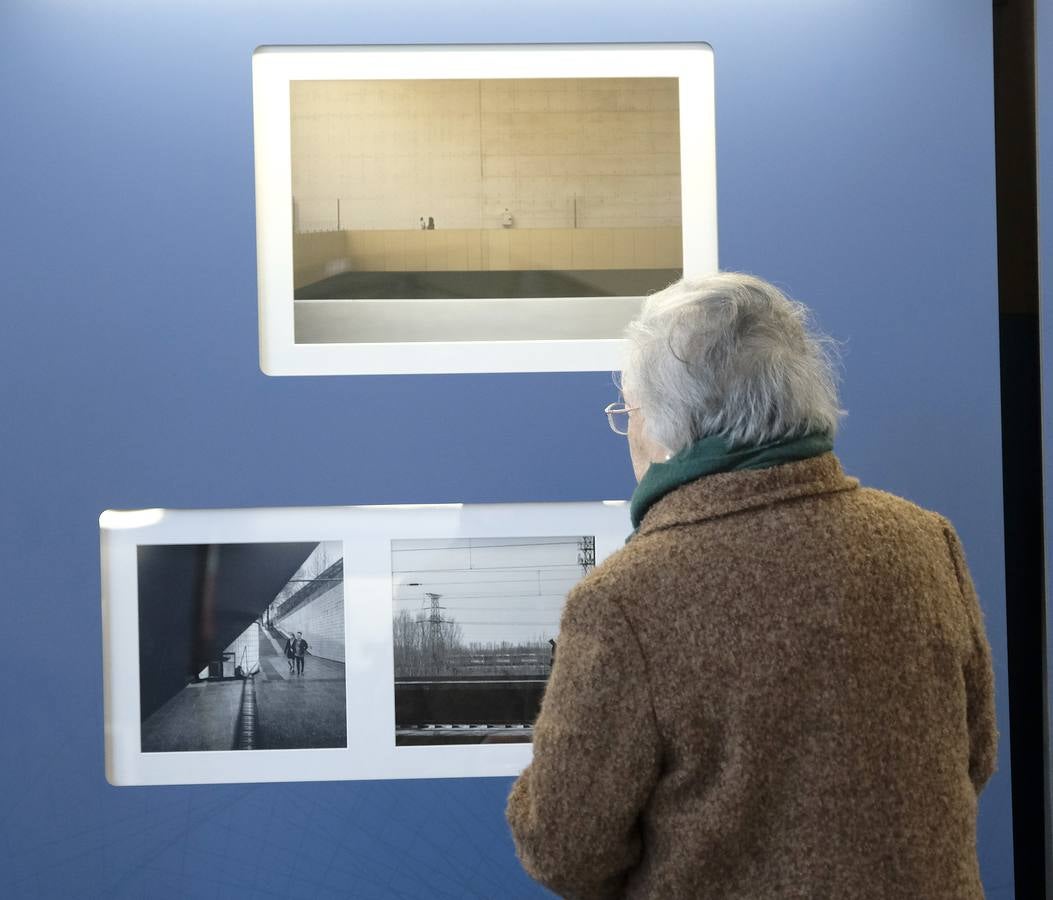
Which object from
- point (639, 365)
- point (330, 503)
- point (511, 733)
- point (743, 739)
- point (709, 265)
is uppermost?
point (709, 265)

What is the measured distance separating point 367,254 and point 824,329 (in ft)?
2.25

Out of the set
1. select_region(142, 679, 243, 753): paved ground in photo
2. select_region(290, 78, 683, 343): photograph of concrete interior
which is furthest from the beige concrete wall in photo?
select_region(142, 679, 243, 753): paved ground in photo

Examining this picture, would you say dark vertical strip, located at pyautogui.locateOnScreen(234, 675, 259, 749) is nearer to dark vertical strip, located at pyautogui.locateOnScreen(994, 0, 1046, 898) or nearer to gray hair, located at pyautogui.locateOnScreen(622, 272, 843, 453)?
gray hair, located at pyautogui.locateOnScreen(622, 272, 843, 453)

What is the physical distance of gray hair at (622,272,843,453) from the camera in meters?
0.99

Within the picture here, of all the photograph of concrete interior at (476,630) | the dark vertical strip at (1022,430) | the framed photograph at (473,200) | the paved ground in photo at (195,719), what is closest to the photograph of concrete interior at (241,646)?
the paved ground in photo at (195,719)

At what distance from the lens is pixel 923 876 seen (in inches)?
38.5

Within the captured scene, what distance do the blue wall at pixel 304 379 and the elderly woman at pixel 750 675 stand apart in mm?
708

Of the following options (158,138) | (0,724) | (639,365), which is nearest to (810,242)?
(639,365)

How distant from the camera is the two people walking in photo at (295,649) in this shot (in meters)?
1.71

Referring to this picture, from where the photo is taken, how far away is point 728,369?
3.29 feet

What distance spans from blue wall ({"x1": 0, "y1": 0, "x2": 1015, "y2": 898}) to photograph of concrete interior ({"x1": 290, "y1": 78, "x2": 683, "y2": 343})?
78 mm

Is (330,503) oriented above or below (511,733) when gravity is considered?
above

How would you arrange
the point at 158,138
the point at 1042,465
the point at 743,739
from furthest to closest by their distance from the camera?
1. the point at 1042,465
2. the point at 158,138
3. the point at 743,739

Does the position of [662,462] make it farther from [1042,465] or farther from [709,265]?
[1042,465]
